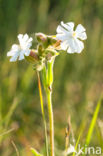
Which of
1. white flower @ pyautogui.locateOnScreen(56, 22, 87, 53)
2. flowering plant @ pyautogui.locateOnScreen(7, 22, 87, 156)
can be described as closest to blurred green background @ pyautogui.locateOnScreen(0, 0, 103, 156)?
flowering plant @ pyautogui.locateOnScreen(7, 22, 87, 156)

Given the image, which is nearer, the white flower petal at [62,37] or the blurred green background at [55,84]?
the white flower petal at [62,37]

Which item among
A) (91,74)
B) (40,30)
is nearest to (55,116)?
(91,74)

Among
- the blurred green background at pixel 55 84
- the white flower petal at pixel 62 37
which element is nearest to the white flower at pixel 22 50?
the white flower petal at pixel 62 37

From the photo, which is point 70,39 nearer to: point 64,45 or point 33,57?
point 64,45

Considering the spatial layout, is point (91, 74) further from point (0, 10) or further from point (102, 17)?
point (0, 10)

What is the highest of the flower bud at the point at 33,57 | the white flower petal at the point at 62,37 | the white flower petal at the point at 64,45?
the white flower petal at the point at 62,37

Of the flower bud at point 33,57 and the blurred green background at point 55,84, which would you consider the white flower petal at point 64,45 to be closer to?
the flower bud at point 33,57

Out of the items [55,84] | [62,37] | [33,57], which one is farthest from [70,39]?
[55,84]

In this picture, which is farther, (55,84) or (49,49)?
(55,84)

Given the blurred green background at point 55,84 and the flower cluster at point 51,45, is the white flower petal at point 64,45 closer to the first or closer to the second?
the flower cluster at point 51,45

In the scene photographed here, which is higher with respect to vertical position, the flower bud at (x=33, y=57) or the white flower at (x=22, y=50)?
the white flower at (x=22, y=50)

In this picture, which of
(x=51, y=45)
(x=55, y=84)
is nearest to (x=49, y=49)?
(x=51, y=45)
